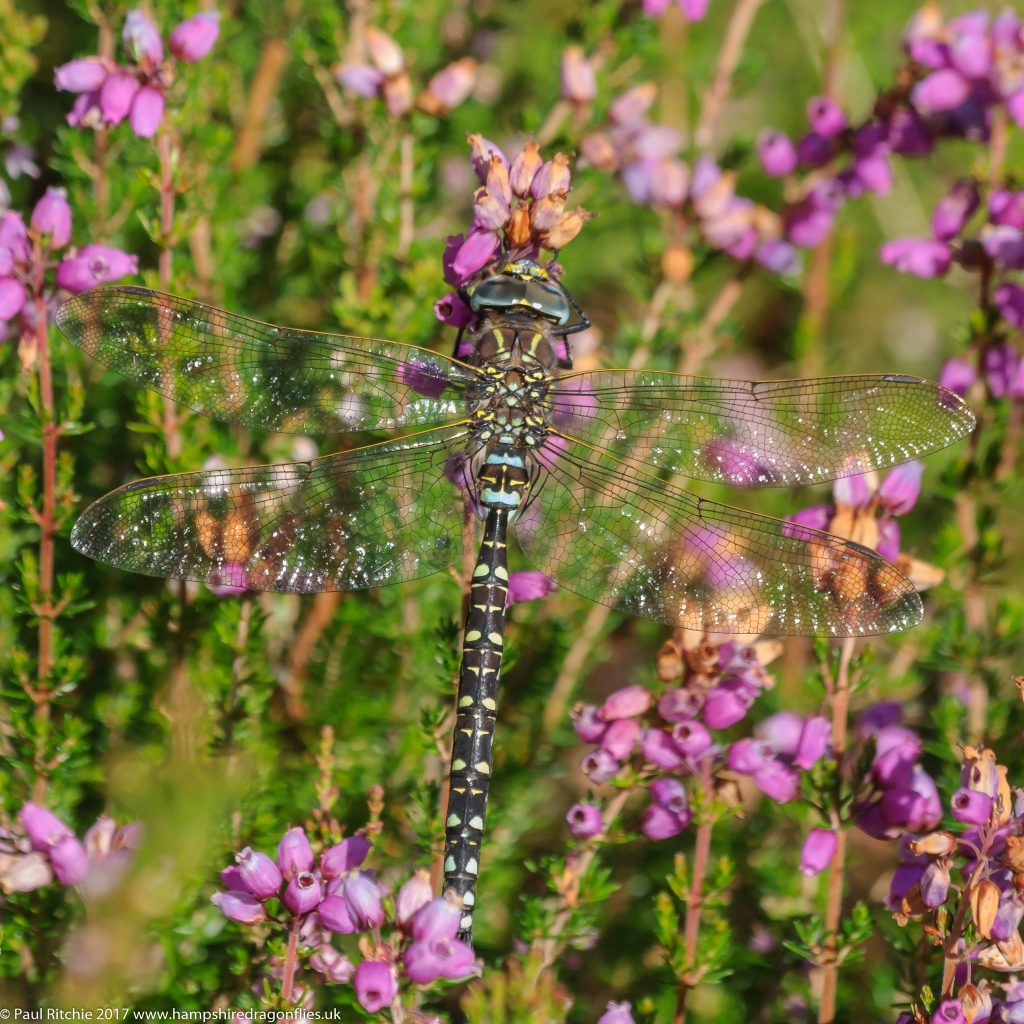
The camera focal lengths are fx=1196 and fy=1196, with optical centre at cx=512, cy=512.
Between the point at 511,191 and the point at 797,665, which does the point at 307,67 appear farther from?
the point at 797,665

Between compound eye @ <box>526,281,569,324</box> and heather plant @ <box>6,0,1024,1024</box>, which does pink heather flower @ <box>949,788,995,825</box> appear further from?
compound eye @ <box>526,281,569,324</box>

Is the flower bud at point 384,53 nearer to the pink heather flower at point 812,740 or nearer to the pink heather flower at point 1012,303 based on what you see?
the pink heather flower at point 1012,303

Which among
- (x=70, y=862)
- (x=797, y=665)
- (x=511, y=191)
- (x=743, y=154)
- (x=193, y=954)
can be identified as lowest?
(x=193, y=954)

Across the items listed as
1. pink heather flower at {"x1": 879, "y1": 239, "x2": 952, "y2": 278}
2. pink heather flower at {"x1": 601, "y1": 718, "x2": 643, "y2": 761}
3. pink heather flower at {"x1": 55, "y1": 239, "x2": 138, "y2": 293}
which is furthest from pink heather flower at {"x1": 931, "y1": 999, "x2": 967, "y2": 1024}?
pink heather flower at {"x1": 55, "y1": 239, "x2": 138, "y2": 293}

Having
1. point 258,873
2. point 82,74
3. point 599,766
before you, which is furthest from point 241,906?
point 82,74

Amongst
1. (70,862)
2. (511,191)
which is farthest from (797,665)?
(70,862)

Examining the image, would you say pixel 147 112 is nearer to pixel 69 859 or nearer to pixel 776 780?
pixel 69 859
